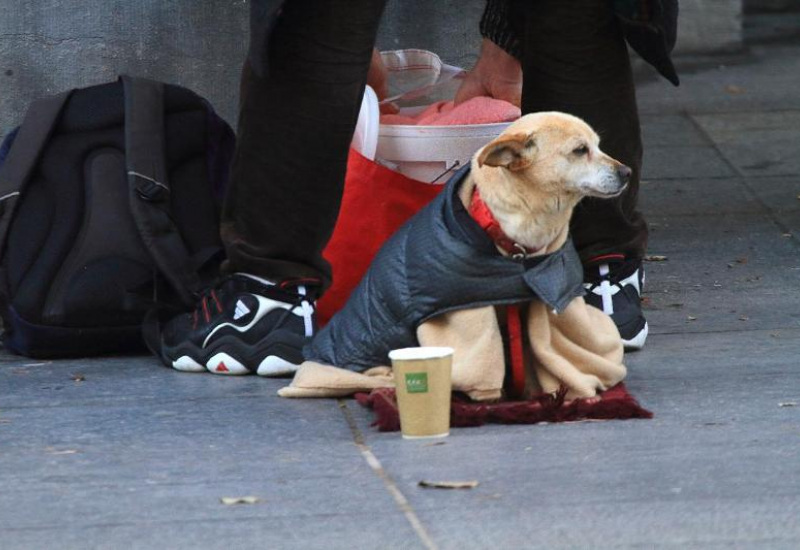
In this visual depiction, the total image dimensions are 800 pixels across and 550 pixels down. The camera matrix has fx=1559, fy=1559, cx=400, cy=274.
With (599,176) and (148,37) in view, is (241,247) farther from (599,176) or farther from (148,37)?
(148,37)

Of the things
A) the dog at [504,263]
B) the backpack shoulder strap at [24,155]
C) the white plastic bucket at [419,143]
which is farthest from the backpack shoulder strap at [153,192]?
the dog at [504,263]

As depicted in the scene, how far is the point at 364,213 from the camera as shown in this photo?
4379 millimetres

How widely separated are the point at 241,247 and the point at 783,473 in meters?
1.56

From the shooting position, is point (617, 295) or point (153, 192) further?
point (153, 192)

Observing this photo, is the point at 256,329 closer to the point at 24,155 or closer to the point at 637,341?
the point at 24,155

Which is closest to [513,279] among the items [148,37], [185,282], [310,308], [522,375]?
[522,375]

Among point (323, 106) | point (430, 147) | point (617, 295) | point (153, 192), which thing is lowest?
point (617, 295)

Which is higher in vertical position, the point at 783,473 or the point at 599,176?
the point at 599,176

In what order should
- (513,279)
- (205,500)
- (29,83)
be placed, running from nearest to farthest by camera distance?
(205,500) < (513,279) < (29,83)

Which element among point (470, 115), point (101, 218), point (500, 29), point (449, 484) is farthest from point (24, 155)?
point (449, 484)

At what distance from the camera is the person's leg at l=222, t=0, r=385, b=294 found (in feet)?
12.3

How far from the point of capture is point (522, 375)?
370 centimetres

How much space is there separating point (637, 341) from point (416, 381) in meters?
1.08

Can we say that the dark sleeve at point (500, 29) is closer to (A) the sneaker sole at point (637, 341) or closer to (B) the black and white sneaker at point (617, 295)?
(B) the black and white sneaker at point (617, 295)
